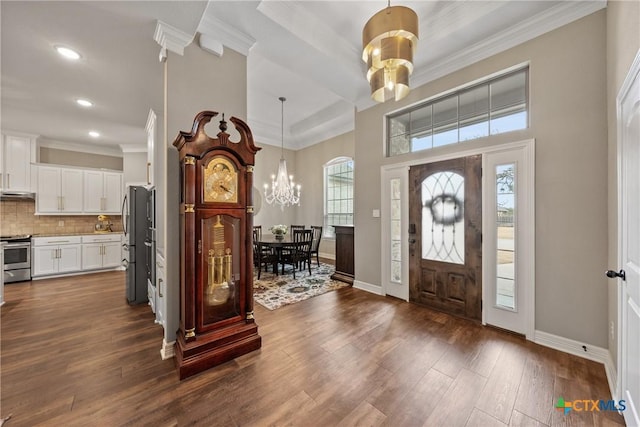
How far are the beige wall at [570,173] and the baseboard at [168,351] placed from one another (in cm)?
352

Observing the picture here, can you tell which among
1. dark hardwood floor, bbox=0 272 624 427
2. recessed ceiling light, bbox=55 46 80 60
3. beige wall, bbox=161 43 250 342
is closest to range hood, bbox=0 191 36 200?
dark hardwood floor, bbox=0 272 624 427

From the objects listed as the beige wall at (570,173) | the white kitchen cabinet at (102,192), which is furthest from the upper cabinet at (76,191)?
the beige wall at (570,173)

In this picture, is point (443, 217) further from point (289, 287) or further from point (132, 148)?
point (132, 148)

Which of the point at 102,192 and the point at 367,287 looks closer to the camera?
the point at 367,287

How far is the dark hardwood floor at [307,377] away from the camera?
1.54 metres

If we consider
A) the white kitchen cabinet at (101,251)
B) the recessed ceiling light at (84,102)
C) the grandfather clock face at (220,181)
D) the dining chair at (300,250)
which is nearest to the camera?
the grandfather clock face at (220,181)

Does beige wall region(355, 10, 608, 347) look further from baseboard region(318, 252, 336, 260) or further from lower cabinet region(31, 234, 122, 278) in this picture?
lower cabinet region(31, 234, 122, 278)

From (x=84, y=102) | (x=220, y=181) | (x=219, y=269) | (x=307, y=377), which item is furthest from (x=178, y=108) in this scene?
(x=84, y=102)

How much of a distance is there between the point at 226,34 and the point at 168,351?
309 cm

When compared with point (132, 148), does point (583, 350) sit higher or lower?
lower

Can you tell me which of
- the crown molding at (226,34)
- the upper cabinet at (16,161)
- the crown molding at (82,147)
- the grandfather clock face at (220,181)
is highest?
the crown molding at (226,34)

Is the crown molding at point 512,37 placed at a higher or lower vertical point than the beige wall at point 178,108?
higher

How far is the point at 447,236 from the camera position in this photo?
123 inches

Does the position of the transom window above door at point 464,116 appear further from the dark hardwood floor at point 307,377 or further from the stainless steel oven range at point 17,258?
the stainless steel oven range at point 17,258
